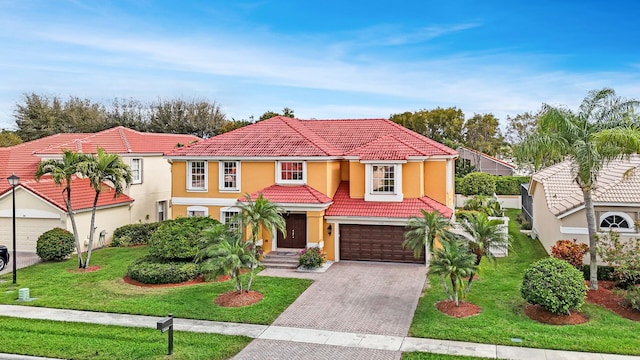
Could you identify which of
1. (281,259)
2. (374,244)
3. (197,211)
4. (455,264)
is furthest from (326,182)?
(455,264)

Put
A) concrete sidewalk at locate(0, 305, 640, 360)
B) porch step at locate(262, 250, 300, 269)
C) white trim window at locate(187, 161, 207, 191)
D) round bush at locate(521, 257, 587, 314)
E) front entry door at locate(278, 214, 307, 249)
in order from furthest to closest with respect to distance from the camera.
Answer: white trim window at locate(187, 161, 207, 191) < front entry door at locate(278, 214, 307, 249) < porch step at locate(262, 250, 300, 269) < round bush at locate(521, 257, 587, 314) < concrete sidewalk at locate(0, 305, 640, 360)

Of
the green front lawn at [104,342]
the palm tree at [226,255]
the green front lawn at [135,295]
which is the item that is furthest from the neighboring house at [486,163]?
the green front lawn at [104,342]

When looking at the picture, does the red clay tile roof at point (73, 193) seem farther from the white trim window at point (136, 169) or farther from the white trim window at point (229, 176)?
the white trim window at point (229, 176)

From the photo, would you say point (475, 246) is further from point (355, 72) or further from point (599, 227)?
point (355, 72)

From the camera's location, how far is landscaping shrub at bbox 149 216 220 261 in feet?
67.8

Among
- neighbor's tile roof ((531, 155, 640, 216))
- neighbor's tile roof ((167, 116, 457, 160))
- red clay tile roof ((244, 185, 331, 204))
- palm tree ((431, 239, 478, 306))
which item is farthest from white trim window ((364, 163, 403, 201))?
palm tree ((431, 239, 478, 306))

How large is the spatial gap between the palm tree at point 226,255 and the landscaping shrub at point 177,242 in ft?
8.09

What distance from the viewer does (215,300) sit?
1728 centimetres

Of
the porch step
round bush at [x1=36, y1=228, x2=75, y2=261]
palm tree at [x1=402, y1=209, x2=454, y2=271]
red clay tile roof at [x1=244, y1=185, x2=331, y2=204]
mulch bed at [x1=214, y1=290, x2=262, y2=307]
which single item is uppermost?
red clay tile roof at [x1=244, y1=185, x2=331, y2=204]

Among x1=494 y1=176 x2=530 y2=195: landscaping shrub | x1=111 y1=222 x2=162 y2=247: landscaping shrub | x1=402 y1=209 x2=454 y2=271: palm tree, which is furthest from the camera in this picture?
x1=494 y1=176 x2=530 y2=195: landscaping shrub

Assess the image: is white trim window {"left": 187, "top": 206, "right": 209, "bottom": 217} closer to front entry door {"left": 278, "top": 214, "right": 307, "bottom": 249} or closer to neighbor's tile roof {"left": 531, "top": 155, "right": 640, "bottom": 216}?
front entry door {"left": 278, "top": 214, "right": 307, "bottom": 249}

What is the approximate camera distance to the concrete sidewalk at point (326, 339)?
41.1 feet

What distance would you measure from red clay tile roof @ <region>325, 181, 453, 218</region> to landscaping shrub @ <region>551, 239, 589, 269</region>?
5.11 meters

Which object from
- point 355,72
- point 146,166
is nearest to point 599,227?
point 355,72
